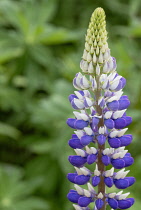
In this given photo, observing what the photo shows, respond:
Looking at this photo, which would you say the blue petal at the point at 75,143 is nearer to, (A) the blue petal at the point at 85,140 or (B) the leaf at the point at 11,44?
(A) the blue petal at the point at 85,140

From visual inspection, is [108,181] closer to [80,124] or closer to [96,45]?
[80,124]

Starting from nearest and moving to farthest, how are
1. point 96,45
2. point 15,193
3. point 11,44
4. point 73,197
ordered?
point 96,45, point 73,197, point 15,193, point 11,44

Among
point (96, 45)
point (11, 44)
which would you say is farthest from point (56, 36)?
point (96, 45)

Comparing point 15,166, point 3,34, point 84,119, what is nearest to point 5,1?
point 3,34

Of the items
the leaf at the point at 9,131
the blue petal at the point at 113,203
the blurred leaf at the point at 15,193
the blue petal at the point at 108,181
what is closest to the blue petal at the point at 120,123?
the blue petal at the point at 108,181

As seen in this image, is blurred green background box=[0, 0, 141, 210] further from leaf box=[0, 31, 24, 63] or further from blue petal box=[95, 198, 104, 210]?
blue petal box=[95, 198, 104, 210]

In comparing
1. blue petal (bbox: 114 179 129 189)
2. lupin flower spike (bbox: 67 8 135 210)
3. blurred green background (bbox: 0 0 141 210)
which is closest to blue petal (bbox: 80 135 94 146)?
lupin flower spike (bbox: 67 8 135 210)
